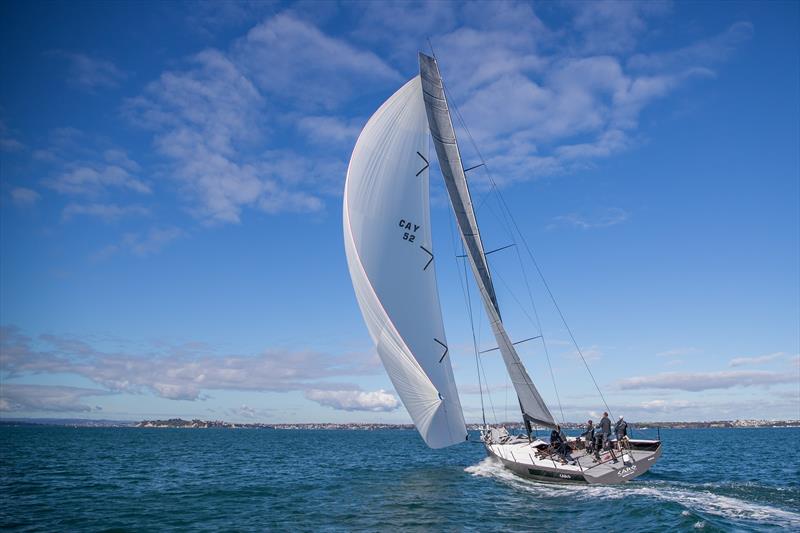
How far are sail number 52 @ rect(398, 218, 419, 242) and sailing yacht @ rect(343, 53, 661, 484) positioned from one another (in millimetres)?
44

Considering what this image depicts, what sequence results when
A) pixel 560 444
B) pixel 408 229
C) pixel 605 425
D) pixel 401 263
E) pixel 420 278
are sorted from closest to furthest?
pixel 605 425, pixel 560 444, pixel 401 263, pixel 420 278, pixel 408 229

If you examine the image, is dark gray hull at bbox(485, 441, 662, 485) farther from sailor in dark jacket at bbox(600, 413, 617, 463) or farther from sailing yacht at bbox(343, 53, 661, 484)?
sailor in dark jacket at bbox(600, 413, 617, 463)

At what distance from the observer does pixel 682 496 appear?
56.4 ft

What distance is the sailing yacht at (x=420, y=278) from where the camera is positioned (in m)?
20.6

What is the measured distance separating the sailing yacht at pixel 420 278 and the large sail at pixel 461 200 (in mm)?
47

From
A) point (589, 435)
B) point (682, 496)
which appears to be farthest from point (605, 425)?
point (682, 496)

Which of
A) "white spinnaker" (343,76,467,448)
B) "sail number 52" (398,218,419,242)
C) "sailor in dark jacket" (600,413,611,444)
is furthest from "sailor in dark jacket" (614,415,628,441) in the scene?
"sail number 52" (398,218,419,242)

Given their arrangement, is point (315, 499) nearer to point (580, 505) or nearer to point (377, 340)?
point (377, 340)

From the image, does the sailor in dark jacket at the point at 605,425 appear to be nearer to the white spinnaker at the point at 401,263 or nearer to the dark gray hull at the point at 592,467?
the dark gray hull at the point at 592,467

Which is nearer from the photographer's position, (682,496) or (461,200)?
(682,496)

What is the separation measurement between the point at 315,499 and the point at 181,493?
20.7 feet

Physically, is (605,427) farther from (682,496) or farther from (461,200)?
(461,200)

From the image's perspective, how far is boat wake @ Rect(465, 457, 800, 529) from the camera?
14.3m

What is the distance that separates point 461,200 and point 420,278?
183 inches
